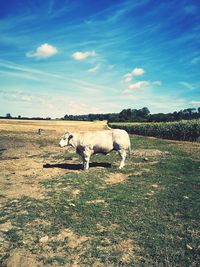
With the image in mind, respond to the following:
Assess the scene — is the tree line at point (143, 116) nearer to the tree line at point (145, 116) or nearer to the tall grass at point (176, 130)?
the tree line at point (145, 116)

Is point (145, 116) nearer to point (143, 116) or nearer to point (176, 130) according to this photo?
point (143, 116)

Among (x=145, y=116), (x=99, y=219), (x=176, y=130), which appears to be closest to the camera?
(x=99, y=219)

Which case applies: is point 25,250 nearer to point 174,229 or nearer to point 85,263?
point 85,263

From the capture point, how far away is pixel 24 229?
6.07m

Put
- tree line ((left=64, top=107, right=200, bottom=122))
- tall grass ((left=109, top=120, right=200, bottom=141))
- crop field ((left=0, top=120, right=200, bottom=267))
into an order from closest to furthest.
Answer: crop field ((left=0, top=120, right=200, bottom=267)) → tall grass ((left=109, top=120, right=200, bottom=141)) → tree line ((left=64, top=107, right=200, bottom=122))

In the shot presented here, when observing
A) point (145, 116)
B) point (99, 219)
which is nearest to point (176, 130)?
point (99, 219)

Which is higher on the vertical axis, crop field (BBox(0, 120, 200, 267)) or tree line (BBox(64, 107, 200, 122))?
tree line (BBox(64, 107, 200, 122))

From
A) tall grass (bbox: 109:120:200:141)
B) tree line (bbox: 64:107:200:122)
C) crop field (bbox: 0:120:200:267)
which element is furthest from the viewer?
tree line (bbox: 64:107:200:122)

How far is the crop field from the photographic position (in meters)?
4.95

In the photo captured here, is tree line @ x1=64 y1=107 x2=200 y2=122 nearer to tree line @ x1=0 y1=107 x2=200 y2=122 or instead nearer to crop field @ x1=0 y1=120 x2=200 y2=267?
tree line @ x1=0 y1=107 x2=200 y2=122

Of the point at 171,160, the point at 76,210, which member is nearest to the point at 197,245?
the point at 76,210

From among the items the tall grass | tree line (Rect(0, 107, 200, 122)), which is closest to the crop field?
the tall grass

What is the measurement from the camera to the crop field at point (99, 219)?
4.95 metres

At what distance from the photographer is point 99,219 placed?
22.0 ft
